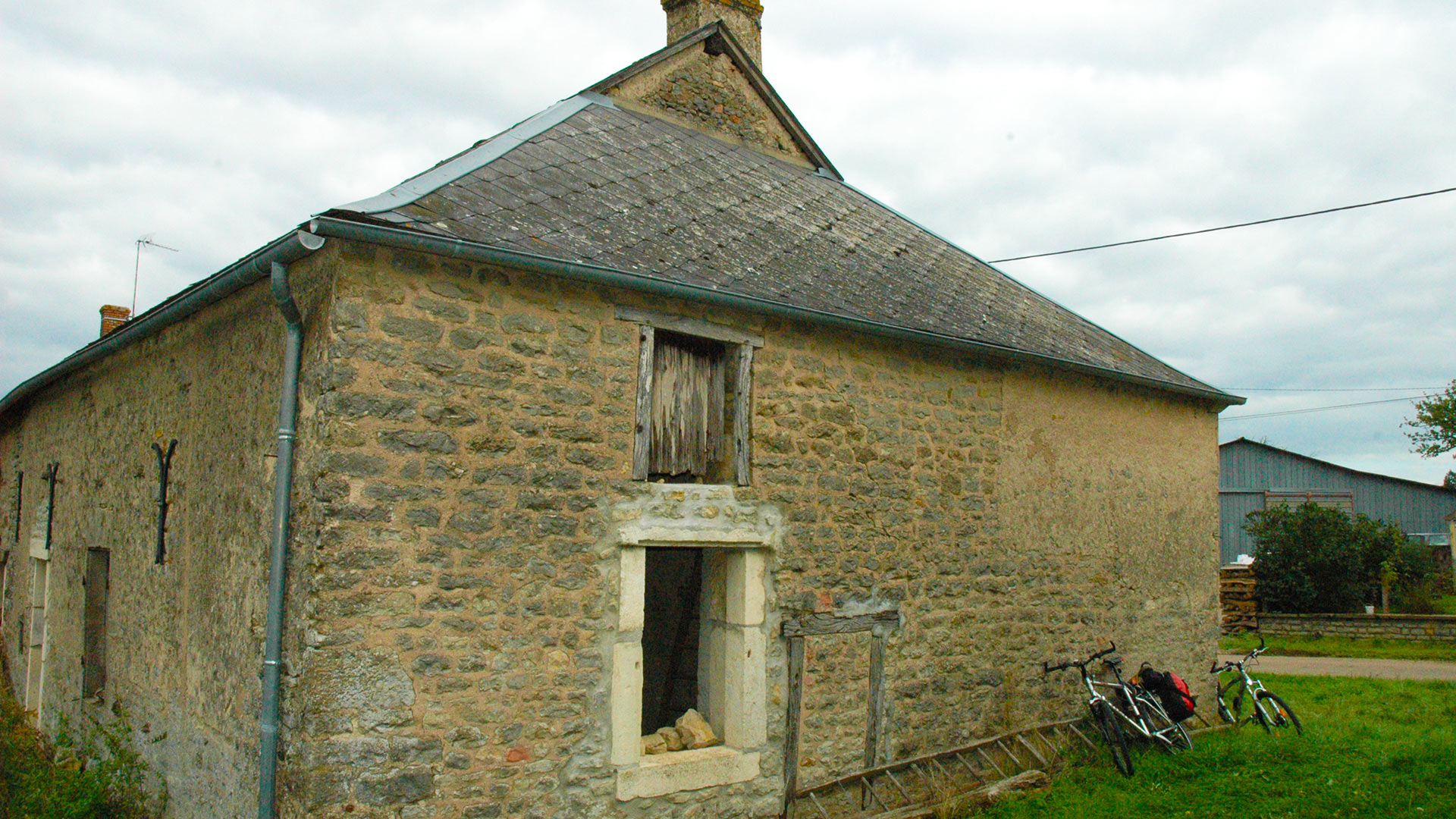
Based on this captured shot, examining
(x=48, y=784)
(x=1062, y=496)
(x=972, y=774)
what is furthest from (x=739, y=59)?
(x=48, y=784)

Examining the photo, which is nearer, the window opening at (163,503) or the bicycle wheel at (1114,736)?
the window opening at (163,503)

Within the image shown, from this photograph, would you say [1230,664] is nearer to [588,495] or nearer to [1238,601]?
[588,495]

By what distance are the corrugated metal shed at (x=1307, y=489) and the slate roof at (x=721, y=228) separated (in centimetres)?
1899

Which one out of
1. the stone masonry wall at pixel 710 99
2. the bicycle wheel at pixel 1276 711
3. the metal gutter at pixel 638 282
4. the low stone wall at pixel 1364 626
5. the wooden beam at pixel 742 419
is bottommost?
the low stone wall at pixel 1364 626

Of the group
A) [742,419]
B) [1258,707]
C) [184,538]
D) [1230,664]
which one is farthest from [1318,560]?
[184,538]

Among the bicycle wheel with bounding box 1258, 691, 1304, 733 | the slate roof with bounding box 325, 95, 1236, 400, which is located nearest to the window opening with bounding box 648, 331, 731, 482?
the slate roof with bounding box 325, 95, 1236, 400

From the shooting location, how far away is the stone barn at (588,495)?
4.76 meters

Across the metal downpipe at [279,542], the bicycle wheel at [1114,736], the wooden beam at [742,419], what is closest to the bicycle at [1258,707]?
the bicycle wheel at [1114,736]

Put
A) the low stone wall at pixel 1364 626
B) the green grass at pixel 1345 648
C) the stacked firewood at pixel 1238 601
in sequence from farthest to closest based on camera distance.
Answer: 1. the stacked firewood at pixel 1238 601
2. the low stone wall at pixel 1364 626
3. the green grass at pixel 1345 648

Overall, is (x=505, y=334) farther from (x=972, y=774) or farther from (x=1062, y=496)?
(x=1062, y=496)

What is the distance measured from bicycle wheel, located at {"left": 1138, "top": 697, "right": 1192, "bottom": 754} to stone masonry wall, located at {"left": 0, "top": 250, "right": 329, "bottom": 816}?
6.86 m

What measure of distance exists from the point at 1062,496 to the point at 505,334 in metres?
5.52

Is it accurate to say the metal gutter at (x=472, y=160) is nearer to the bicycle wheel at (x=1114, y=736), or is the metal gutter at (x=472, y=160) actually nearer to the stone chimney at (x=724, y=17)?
the stone chimney at (x=724, y=17)

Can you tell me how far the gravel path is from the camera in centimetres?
1363
